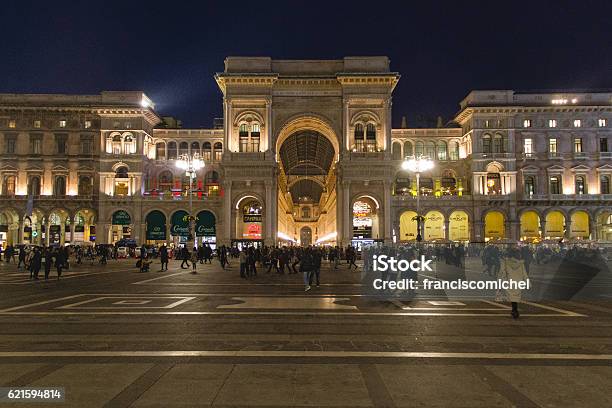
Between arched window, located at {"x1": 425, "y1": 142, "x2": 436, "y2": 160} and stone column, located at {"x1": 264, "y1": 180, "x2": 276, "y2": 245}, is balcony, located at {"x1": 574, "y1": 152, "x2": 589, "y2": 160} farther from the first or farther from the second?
stone column, located at {"x1": 264, "y1": 180, "x2": 276, "y2": 245}

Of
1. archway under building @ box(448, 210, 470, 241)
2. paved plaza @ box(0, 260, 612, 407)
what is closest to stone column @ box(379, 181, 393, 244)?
archway under building @ box(448, 210, 470, 241)

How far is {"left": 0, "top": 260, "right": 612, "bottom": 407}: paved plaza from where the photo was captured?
6805 mm

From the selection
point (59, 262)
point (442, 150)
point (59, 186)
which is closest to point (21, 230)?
point (59, 186)

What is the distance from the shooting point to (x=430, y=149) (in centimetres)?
7888

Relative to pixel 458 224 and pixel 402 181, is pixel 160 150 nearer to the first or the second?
pixel 402 181

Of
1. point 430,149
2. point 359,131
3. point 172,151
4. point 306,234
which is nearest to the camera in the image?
point 359,131

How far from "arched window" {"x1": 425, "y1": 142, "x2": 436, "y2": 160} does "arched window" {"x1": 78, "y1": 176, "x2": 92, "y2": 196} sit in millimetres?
47071

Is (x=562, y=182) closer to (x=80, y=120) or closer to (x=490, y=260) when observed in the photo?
(x=490, y=260)

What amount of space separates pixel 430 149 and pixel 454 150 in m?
3.38

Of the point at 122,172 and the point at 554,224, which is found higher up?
the point at 122,172

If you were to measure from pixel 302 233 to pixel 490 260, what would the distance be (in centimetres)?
11801

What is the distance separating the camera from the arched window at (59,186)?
71488 millimetres

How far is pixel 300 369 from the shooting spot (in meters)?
8.13

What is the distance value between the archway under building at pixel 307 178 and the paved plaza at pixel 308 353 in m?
53.5
